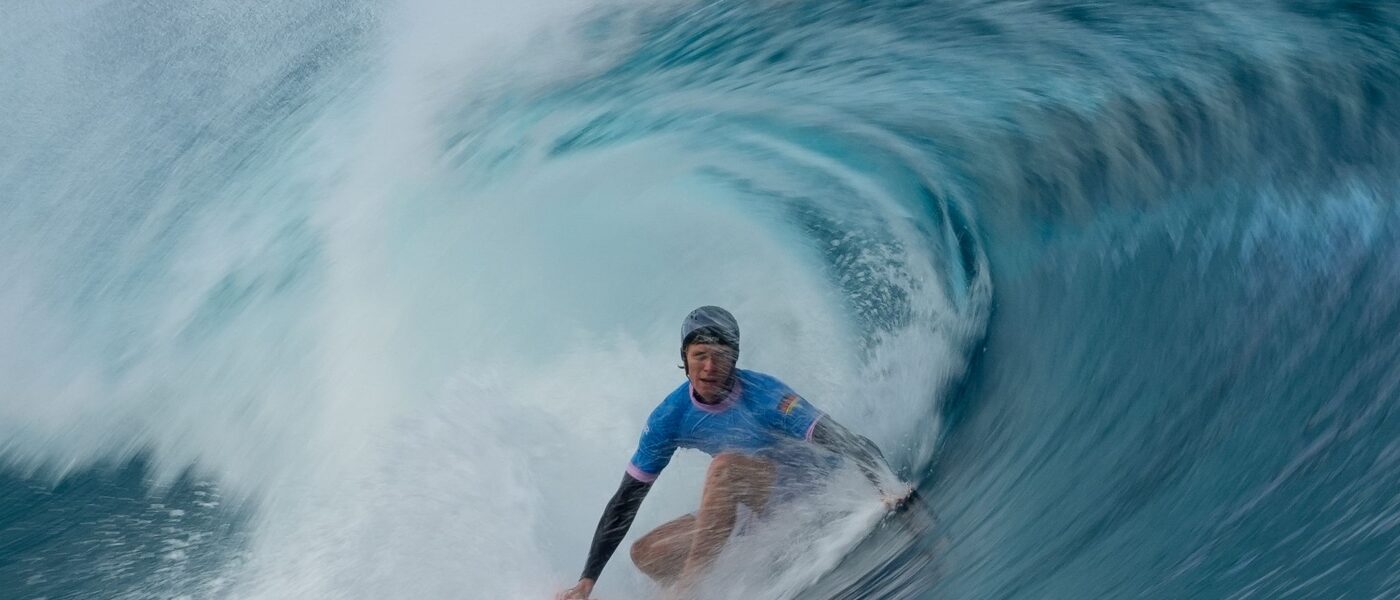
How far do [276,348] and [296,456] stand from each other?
911 mm

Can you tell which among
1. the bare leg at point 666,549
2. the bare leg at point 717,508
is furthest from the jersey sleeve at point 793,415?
the bare leg at point 666,549

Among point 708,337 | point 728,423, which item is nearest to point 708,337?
point 708,337

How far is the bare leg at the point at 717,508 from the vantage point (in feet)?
11.1

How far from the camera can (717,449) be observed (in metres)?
3.40

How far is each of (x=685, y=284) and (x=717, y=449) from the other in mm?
2598

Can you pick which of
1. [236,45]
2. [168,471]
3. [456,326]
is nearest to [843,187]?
[456,326]

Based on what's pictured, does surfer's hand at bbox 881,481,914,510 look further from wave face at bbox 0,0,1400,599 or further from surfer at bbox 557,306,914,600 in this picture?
wave face at bbox 0,0,1400,599

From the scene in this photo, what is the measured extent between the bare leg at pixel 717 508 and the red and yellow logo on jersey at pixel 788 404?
0.17 meters

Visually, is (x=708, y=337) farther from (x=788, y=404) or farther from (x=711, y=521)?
(x=711, y=521)

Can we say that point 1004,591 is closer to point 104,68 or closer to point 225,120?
point 225,120

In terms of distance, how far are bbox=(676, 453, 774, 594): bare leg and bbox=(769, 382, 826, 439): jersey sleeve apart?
139 millimetres

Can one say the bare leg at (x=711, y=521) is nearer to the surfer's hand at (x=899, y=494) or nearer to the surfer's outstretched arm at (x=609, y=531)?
the surfer's outstretched arm at (x=609, y=531)

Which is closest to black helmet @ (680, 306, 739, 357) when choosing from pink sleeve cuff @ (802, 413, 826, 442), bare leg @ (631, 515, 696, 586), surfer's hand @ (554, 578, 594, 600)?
pink sleeve cuff @ (802, 413, 826, 442)

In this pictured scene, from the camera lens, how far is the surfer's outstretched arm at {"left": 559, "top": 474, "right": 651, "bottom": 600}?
329 cm
